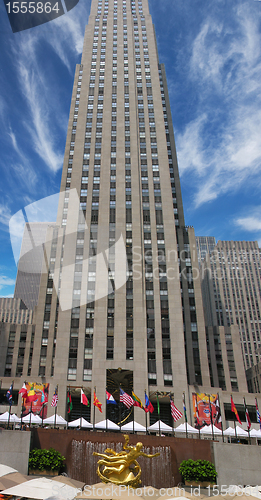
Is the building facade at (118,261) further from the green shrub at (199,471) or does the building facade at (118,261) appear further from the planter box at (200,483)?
the planter box at (200,483)

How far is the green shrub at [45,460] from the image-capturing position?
1436 inches

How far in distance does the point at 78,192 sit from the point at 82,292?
2814cm

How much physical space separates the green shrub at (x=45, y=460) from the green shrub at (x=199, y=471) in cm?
1339

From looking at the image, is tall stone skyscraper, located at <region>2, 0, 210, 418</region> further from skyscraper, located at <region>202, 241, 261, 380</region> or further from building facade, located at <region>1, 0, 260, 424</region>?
skyscraper, located at <region>202, 241, 261, 380</region>

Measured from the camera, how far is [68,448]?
39.1m

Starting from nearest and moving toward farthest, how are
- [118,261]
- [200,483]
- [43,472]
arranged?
[200,483], [43,472], [118,261]

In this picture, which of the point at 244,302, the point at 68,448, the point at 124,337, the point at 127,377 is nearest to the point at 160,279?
the point at 124,337

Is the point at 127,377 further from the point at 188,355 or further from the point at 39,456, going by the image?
the point at 39,456

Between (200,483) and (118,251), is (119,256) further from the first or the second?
(200,483)

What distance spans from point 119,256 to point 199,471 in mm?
49530

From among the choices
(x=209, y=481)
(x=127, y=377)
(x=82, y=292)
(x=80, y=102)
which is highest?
(x=80, y=102)

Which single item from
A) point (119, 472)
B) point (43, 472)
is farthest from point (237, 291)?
point (119, 472)

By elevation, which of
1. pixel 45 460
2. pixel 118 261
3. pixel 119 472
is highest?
pixel 118 261

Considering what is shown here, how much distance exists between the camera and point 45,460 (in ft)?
120
